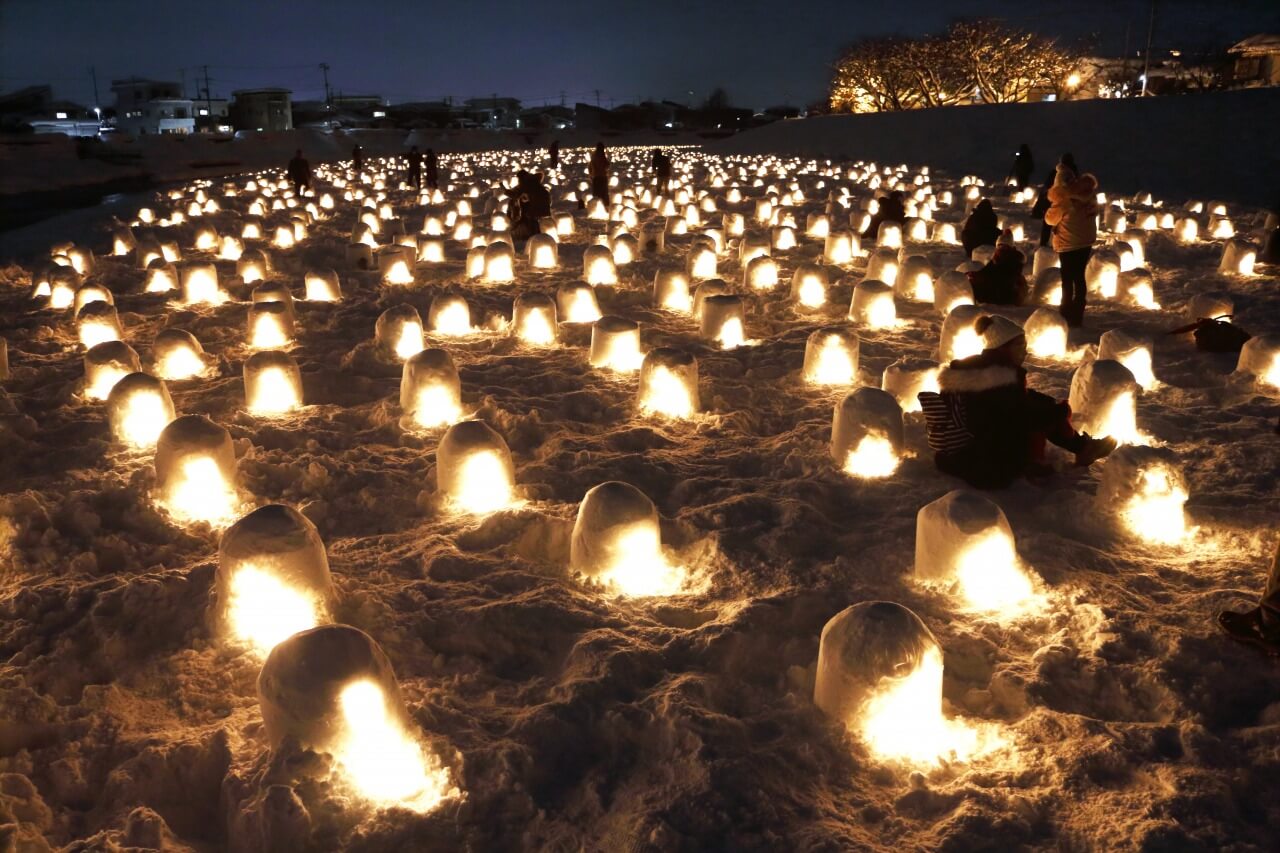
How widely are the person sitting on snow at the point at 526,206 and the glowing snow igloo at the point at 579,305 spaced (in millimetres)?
4941

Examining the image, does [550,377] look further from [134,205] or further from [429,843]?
[134,205]

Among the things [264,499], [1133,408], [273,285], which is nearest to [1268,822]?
[1133,408]

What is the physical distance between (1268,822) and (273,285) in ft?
28.8

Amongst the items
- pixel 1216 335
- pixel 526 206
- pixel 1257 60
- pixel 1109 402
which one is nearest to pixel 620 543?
pixel 1109 402

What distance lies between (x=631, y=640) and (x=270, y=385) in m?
3.93

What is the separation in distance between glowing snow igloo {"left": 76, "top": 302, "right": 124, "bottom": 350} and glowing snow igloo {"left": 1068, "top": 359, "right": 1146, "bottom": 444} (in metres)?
7.80

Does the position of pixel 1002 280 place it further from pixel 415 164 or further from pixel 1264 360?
pixel 415 164

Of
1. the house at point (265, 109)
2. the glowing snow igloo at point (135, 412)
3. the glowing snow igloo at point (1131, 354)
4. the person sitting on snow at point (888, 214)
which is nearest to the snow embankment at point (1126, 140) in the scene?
the person sitting on snow at point (888, 214)

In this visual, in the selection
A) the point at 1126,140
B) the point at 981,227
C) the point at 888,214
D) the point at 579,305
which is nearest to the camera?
the point at 579,305

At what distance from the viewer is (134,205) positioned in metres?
19.5

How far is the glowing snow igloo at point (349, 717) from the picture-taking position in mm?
2832

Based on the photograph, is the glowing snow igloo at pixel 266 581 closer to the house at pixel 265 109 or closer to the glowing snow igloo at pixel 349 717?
the glowing snow igloo at pixel 349 717

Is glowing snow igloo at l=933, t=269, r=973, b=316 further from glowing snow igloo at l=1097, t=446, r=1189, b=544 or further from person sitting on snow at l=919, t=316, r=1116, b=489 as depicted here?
glowing snow igloo at l=1097, t=446, r=1189, b=544

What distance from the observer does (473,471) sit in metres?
4.85
